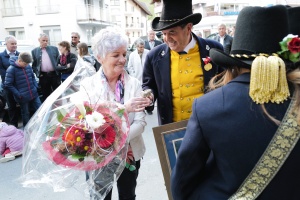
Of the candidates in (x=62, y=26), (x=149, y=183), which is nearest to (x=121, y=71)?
(x=149, y=183)

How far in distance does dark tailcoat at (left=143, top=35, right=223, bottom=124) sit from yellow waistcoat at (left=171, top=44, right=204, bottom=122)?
0.12ft

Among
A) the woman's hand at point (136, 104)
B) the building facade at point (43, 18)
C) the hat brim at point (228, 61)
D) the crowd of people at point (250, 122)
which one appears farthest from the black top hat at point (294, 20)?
the building facade at point (43, 18)

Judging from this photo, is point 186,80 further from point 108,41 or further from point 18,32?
point 18,32

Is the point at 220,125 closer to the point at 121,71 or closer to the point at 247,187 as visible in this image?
the point at 247,187

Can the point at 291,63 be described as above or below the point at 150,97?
above

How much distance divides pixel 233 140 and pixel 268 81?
24 centimetres

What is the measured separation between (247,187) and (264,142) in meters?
0.19

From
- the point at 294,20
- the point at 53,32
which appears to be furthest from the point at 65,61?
the point at 53,32

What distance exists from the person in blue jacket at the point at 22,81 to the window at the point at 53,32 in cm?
1978

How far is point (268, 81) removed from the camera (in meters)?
0.98

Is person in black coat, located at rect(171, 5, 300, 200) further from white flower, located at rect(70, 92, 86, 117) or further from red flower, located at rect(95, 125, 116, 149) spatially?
white flower, located at rect(70, 92, 86, 117)

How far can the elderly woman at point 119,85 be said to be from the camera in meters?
1.98

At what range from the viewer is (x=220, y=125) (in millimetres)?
1032

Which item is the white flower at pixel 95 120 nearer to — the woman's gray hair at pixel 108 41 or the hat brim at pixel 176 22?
the woman's gray hair at pixel 108 41
